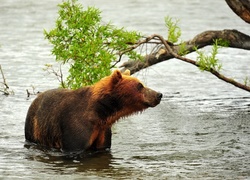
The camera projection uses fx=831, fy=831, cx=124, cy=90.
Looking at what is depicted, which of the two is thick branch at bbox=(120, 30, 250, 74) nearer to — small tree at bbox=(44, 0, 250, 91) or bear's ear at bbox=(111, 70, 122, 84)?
small tree at bbox=(44, 0, 250, 91)

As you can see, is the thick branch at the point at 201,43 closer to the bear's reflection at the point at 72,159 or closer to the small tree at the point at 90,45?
the small tree at the point at 90,45

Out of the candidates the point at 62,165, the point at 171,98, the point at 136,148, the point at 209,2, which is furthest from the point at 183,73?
the point at 209,2

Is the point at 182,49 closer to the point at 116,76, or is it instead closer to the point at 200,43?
the point at 200,43

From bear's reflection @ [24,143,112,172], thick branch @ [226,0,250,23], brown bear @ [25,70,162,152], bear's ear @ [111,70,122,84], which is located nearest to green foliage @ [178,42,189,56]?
thick branch @ [226,0,250,23]

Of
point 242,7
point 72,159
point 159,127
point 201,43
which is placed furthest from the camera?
point 201,43

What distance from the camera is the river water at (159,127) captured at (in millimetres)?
9430

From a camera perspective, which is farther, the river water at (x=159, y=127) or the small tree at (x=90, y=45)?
the small tree at (x=90, y=45)

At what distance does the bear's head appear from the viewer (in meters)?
9.86

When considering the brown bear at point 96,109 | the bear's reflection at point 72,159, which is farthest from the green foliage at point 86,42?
the bear's reflection at point 72,159

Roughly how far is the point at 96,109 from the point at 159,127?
6.58ft

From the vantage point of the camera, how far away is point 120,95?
988 cm

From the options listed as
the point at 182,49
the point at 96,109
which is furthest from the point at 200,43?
the point at 96,109

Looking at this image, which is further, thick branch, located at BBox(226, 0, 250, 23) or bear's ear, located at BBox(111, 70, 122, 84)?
thick branch, located at BBox(226, 0, 250, 23)

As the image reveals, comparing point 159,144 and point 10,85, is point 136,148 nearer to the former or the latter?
point 159,144
